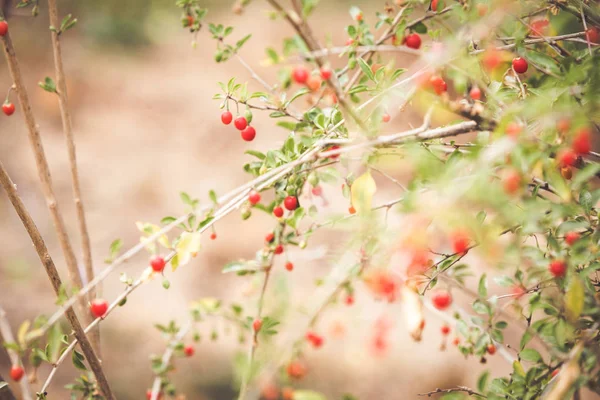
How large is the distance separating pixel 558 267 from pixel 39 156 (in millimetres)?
1009

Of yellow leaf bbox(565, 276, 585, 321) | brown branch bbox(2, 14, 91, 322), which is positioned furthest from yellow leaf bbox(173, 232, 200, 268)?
yellow leaf bbox(565, 276, 585, 321)

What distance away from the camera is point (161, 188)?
112 inches

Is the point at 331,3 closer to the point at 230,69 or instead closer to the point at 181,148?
the point at 230,69

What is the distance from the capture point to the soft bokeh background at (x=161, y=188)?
6.36 feet

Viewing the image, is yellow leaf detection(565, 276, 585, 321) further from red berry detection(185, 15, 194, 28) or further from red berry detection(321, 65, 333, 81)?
red berry detection(185, 15, 194, 28)

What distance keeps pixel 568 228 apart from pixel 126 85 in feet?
11.7

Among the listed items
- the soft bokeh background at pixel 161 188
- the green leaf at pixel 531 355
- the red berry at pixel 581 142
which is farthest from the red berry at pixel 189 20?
the green leaf at pixel 531 355

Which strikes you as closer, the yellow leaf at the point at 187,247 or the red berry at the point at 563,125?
the red berry at the point at 563,125

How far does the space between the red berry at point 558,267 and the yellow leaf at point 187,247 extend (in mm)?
522

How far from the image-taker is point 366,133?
61 centimetres

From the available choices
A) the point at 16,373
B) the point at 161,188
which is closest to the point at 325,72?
the point at 16,373

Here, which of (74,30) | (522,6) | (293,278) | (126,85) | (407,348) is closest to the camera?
(522,6)

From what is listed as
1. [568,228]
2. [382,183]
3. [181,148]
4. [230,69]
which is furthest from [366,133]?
[230,69]

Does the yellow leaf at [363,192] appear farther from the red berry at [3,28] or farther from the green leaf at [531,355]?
the red berry at [3,28]
